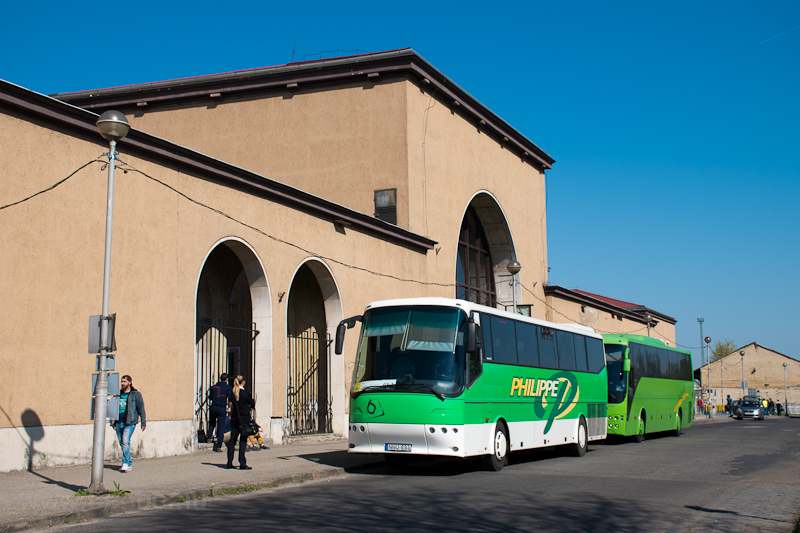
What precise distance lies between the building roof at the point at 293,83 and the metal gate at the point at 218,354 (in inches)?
417

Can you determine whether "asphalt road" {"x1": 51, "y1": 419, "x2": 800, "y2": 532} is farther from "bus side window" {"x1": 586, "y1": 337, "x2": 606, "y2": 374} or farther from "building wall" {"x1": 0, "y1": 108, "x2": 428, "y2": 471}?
"building wall" {"x1": 0, "y1": 108, "x2": 428, "y2": 471}

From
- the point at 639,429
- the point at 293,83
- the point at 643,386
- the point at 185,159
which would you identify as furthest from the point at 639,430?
the point at 293,83

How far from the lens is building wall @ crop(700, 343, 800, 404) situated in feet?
307

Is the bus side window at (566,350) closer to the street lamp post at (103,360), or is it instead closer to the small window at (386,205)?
the small window at (386,205)

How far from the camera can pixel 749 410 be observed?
55531mm

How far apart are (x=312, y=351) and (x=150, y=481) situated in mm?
11501

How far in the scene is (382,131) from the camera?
27.8m

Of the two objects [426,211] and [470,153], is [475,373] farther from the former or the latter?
[470,153]

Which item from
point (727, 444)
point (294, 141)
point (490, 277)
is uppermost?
point (294, 141)

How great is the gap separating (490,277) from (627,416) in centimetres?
1422

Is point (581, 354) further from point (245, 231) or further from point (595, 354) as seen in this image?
point (245, 231)

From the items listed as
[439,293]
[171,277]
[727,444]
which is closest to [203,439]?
[171,277]

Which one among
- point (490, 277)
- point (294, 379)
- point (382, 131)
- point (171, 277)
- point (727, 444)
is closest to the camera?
point (171, 277)

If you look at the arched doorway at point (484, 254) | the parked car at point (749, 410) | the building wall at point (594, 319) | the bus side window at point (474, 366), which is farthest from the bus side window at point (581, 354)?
the parked car at point (749, 410)
